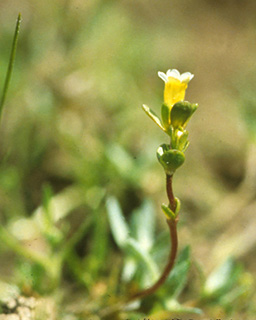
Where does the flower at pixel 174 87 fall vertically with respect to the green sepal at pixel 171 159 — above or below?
above

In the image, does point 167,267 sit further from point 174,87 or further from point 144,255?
point 174,87

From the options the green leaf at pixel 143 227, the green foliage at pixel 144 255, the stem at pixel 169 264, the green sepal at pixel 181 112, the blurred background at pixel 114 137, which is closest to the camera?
the green sepal at pixel 181 112

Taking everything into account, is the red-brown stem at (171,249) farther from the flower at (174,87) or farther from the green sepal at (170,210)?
the flower at (174,87)

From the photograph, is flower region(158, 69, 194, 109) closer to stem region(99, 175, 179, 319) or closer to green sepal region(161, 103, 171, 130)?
green sepal region(161, 103, 171, 130)

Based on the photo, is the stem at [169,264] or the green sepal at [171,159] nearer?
the green sepal at [171,159]

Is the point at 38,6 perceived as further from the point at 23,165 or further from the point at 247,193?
the point at 247,193

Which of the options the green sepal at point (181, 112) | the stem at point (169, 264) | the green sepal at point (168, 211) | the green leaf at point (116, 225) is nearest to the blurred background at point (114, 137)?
the green leaf at point (116, 225)

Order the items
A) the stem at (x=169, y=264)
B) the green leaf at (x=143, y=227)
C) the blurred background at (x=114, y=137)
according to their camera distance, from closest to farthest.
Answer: the stem at (x=169, y=264)
the green leaf at (x=143, y=227)
the blurred background at (x=114, y=137)
